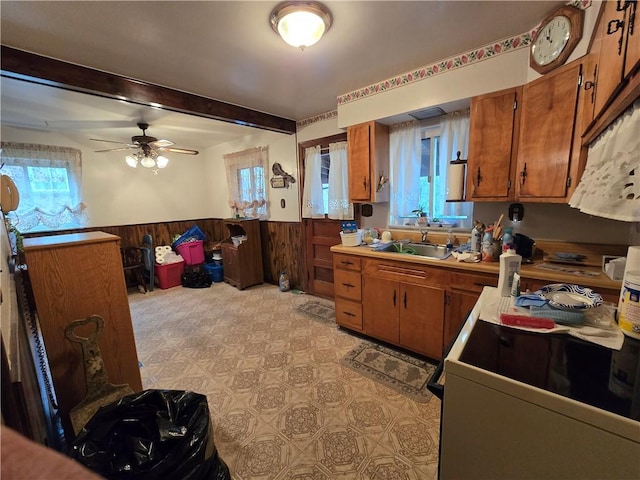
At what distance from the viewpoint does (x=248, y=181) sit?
4555mm

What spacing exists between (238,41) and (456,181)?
197 centimetres

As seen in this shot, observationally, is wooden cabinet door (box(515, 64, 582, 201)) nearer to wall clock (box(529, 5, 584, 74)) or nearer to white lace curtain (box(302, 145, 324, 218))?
A: wall clock (box(529, 5, 584, 74))

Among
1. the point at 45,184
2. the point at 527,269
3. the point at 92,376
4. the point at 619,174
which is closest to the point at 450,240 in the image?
the point at 527,269

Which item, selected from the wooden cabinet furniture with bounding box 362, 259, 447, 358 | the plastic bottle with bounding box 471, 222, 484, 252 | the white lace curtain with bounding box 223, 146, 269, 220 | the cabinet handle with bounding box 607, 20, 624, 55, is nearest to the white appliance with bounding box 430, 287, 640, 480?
the cabinet handle with bounding box 607, 20, 624, 55

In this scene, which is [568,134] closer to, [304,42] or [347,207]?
[304,42]

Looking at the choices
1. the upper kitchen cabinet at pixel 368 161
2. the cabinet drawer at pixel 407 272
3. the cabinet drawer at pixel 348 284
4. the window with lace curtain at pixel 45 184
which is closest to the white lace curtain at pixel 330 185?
the upper kitchen cabinet at pixel 368 161

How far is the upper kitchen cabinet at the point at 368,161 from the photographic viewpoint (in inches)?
104

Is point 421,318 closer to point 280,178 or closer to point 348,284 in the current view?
point 348,284

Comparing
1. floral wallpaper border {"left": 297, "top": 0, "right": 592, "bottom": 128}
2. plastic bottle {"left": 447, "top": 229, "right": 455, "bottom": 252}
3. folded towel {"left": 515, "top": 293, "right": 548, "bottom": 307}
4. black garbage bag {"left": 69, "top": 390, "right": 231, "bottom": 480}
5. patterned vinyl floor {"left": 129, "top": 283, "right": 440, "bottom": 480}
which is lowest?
patterned vinyl floor {"left": 129, "top": 283, "right": 440, "bottom": 480}

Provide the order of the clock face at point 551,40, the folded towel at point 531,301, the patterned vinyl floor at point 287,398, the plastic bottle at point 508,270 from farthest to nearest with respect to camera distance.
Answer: the clock face at point 551,40 → the patterned vinyl floor at point 287,398 → the plastic bottle at point 508,270 → the folded towel at point 531,301

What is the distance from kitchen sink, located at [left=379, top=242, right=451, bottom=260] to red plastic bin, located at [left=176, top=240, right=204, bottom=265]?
3584 mm

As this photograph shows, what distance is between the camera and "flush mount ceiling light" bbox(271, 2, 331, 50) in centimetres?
144

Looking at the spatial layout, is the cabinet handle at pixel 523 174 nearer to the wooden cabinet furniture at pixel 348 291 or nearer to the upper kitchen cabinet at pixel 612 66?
the upper kitchen cabinet at pixel 612 66

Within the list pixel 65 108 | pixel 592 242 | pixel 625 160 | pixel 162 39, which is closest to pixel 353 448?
pixel 625 160
